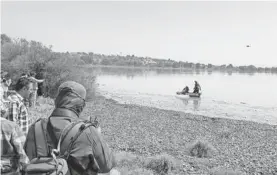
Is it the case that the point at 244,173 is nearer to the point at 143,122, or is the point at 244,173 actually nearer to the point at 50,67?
the point at 143,122

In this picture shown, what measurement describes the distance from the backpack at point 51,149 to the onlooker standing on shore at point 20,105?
1505 mm

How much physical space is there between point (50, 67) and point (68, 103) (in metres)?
20.5

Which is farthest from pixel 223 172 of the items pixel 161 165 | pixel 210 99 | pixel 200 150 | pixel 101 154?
pixel 210 99

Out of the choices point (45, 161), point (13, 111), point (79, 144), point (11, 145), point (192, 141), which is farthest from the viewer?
point (192, 141)

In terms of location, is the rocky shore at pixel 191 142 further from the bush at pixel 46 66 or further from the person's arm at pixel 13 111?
the bush at pixel 46 66

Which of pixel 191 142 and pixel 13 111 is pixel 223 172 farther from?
pixel 13 111

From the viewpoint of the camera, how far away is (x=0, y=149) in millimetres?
2869

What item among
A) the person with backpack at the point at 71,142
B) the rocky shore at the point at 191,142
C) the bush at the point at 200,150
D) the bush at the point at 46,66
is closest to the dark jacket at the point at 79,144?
the person with backpack at the point at 71,142

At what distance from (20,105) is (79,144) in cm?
195

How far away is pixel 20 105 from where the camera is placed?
409 cm

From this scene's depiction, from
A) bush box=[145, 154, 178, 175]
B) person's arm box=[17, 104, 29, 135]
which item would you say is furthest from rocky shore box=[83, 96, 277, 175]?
person's arm box=[17, 104, 29, 135]

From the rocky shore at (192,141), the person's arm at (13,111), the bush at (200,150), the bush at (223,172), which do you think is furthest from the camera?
the bush at (200,150)

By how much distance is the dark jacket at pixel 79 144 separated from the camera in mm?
2490

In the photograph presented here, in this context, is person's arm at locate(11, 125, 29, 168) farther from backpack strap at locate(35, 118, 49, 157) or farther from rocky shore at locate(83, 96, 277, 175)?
rocky shore at locate(83, 96, 277, 175)
